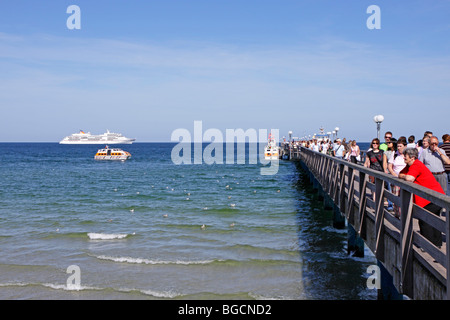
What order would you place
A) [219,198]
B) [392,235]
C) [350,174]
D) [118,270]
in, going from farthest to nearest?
[219,198], [118,270], [350,174], [392,235]

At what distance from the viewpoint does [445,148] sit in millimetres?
9383

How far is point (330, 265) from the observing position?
32.0 ft

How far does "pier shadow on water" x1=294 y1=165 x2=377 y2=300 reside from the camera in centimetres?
805

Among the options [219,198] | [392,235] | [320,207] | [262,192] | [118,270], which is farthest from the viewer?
[262,192]

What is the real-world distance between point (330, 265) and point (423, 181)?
466 centimetres

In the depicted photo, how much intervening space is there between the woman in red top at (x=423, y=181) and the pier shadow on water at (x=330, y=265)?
9.80 ft

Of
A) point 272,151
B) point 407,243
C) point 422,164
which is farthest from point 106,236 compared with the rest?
point 272,151

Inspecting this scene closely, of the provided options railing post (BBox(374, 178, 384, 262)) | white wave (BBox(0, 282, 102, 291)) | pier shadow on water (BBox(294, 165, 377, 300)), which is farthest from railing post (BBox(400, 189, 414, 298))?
white wave (BBox(0, 282, 102, 291))

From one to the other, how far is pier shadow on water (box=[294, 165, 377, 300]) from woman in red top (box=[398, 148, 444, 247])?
2.99 meters

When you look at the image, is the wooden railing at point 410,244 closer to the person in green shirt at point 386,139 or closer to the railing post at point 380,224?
the railing post at point 380,224

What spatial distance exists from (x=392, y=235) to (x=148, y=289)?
499cm

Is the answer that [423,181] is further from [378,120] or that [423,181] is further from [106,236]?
[378,120]

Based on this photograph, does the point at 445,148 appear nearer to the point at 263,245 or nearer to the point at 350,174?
the point at 350,174
